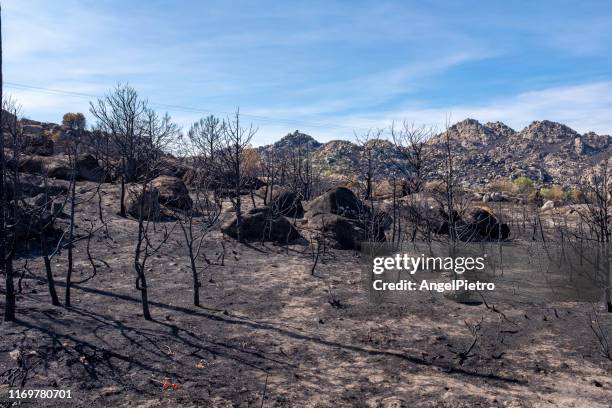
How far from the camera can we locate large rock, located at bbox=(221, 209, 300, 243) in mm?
17172

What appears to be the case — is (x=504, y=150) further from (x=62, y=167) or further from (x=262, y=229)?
(x=262, y=229)

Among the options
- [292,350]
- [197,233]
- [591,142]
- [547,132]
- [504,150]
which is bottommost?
[292,350]

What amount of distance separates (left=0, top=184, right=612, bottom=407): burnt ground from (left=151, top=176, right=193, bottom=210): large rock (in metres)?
9.66

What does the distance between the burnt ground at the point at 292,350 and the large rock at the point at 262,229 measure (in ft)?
17.2

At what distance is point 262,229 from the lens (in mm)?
17281

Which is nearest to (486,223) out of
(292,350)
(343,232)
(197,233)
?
(343,232)

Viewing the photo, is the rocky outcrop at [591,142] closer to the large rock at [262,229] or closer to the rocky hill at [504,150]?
the rocky hill at [504,150]

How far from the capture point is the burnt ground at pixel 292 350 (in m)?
6.34

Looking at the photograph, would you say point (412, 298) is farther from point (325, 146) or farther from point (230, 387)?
point (325, 146)

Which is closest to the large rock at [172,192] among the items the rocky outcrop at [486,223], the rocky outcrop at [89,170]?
the rocky outcrop at [89,170]

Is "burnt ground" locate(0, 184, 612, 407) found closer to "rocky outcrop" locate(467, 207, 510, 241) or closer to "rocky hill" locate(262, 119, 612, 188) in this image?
"rocky outcrop" locate(467, 207, 510, 241)

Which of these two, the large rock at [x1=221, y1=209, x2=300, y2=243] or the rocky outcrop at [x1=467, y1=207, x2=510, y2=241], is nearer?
the large rock at [x1=221, y1=209, x2=300, y2=243]

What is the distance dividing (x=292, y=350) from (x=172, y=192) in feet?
50.9

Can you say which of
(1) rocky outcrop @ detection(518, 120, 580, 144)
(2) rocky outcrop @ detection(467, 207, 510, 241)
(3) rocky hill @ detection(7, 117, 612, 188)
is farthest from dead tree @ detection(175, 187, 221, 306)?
(1) rocky outcrop @ detection(518, 120, 580, 144)
